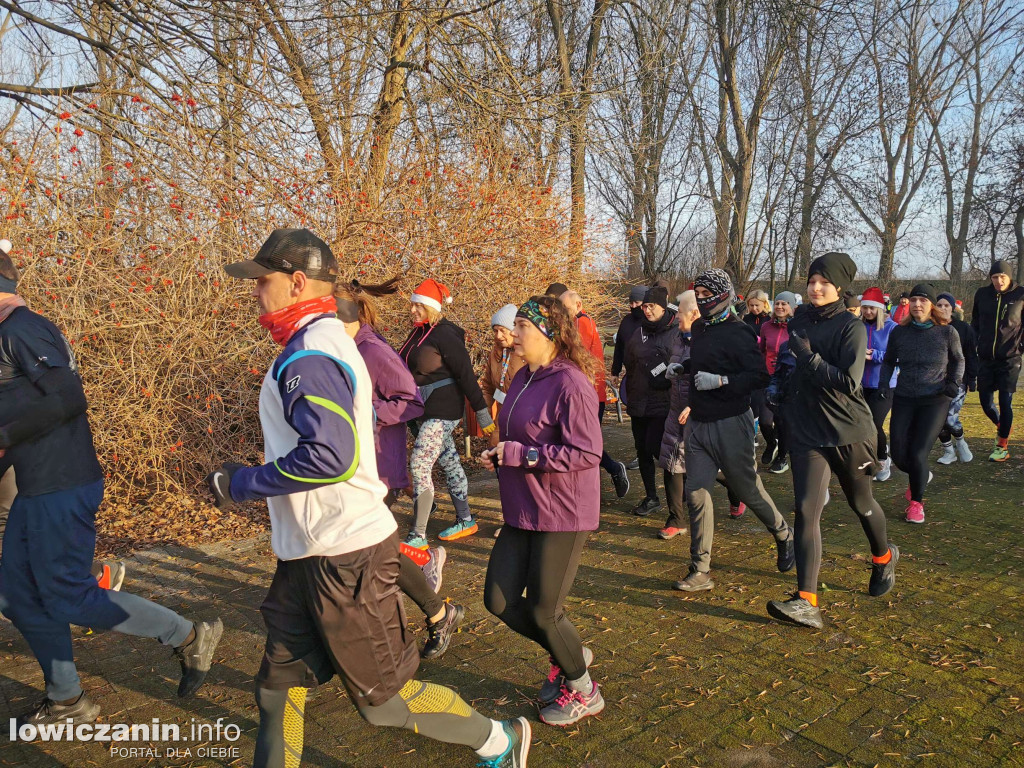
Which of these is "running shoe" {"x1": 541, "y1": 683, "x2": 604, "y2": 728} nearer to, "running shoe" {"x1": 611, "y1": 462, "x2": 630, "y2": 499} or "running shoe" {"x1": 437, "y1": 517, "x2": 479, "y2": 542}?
"running shoe" {"x1": 437, "y1": 517, "x2": 479, "y2": 542}

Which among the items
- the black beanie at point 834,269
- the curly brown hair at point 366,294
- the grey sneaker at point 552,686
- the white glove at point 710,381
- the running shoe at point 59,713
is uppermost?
the black beanie at point 834,269

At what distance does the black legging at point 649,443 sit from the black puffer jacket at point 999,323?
4723 millimetres

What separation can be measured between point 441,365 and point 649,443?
7.18ft

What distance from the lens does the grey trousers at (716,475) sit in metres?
4.84

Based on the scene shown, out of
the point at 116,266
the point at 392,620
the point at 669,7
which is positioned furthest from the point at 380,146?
the point at 669,7

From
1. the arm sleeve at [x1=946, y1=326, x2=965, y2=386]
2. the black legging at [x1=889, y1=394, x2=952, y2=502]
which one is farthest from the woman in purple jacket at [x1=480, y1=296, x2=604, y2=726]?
the arm sleeve at [x1=946, y1=326, x2=965, y2=386]

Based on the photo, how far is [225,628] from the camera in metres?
4.38

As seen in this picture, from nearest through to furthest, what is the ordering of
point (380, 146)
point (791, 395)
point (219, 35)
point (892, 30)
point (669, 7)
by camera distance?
point (791, 395), point (219, 35), point (380, 146), point (669, 7), point (892, 30)

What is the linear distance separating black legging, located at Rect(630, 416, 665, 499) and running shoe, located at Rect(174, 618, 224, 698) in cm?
418

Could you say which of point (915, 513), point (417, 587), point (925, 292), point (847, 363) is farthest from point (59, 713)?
point (925, 292)

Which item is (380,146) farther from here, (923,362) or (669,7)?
(669,7)

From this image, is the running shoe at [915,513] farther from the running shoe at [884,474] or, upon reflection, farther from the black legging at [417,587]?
the black legging at [417,587]

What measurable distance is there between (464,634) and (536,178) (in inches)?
293

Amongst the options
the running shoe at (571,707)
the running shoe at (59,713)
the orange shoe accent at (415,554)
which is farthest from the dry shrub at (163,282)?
the running shoe at (571,707)
